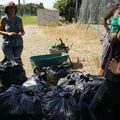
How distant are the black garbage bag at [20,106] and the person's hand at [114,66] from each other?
1456mm

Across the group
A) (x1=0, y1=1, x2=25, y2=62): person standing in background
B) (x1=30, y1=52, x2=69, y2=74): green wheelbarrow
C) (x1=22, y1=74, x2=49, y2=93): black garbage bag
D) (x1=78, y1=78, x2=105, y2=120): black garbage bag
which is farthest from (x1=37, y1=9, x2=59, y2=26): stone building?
(x1=78, y1=78, x2=105, y2=120): black garbage bag

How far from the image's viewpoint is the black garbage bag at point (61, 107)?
16.8ft

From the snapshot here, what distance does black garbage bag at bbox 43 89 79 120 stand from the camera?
5121 millimetres

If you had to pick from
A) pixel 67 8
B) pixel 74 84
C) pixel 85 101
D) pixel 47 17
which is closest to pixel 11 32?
pixel 74 84

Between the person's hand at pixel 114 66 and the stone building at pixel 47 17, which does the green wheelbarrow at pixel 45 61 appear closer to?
the person's hand at pixel 114 66

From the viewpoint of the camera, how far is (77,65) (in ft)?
33.5

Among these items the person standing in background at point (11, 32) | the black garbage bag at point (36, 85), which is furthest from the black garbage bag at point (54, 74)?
the person standing in background at point (11, 32)

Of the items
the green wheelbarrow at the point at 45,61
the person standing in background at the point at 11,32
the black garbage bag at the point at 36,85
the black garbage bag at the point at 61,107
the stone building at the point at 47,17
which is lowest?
the stone building at the point at 47,17

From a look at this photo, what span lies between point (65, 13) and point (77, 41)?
2081 centimetres

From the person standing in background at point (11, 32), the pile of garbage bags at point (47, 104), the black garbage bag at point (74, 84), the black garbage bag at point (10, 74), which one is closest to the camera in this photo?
the pile of garbage bags at point (47, 104)

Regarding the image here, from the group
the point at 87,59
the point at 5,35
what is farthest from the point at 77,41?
the point at 5,35

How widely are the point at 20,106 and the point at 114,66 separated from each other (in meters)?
1.63

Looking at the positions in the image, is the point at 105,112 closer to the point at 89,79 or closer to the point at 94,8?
the point at 89,79

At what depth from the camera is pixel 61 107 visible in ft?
17.1
